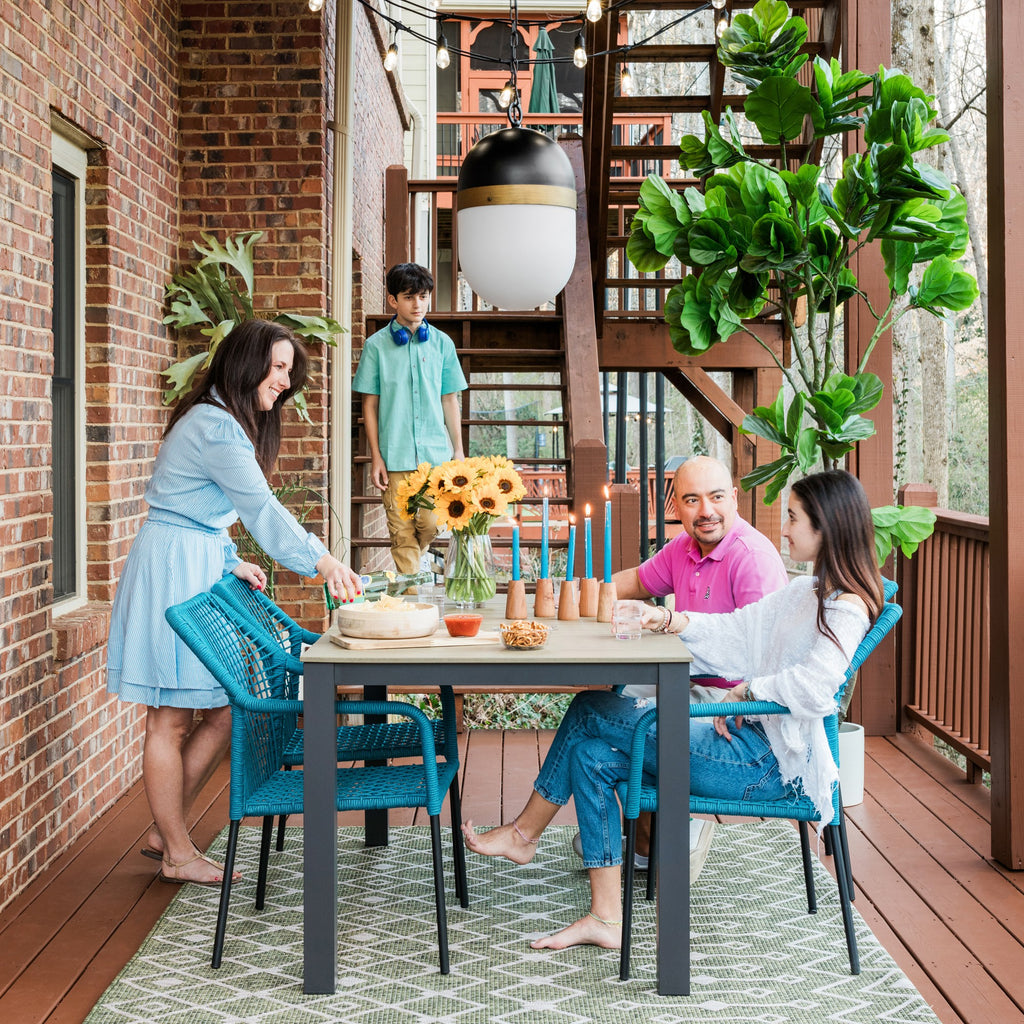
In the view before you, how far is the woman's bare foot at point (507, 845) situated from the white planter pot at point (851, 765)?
1382 millimetres

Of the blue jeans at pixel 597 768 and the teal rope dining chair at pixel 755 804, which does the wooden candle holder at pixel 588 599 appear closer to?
the blue jeans at pixel 597 768

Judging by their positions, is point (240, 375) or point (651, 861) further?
point (240, 375)

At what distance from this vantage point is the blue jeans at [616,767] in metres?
2.70

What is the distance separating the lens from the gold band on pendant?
287cm

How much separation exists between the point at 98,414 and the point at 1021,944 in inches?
128

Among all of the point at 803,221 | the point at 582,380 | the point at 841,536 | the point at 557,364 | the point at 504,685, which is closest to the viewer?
the point at 504,685

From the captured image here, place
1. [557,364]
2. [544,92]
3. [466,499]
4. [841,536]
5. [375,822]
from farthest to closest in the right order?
[544,92] < [557,364] < [375,822] < [466,499] < [841,536]

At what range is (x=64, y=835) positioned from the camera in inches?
141

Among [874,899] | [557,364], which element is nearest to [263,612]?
[874,899]

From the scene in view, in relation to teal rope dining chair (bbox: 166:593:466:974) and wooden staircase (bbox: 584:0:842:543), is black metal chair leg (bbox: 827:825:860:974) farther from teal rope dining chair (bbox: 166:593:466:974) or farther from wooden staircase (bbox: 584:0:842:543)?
wooden staircase (bbox: 584:0:842:543)

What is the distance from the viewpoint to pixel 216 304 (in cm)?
467

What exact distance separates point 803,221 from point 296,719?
7.48ft

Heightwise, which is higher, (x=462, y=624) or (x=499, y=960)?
(x=462, y=624)

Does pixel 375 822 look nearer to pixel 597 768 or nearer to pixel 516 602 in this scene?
pixel 516 602
